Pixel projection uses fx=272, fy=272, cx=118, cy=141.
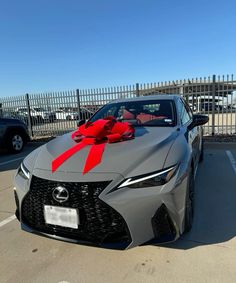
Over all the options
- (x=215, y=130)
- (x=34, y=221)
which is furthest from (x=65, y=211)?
(x=215, y=130)

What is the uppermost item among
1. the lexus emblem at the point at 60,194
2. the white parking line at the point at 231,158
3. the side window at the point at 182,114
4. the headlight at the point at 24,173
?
the side window at the point at 182,114

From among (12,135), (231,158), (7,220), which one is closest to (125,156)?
(7,220)

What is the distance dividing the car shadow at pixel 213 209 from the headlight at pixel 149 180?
2.83ft

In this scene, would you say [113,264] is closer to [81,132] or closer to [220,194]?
[81,132]

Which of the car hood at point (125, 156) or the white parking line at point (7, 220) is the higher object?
the car hood at point (125, 156)

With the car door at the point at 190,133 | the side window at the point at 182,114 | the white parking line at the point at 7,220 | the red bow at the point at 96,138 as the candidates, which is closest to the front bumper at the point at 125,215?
the red bow at the point at 96,138

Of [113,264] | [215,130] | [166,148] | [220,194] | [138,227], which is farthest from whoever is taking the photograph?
[215,130]

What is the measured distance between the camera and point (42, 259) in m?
2.70

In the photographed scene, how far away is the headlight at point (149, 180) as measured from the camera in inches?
92.4

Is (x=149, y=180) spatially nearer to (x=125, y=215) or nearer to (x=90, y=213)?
(x=125, y=215)

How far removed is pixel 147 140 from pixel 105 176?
830 millimetres

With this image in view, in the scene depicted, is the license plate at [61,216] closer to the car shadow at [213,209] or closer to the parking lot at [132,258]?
the parking lot at [132,258]

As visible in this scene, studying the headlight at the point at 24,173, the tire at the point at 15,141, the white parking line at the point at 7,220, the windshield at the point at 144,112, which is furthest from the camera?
the tire at the point at 15,141

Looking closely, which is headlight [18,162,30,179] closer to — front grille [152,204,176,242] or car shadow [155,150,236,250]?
front grille [152,204,176,242]
